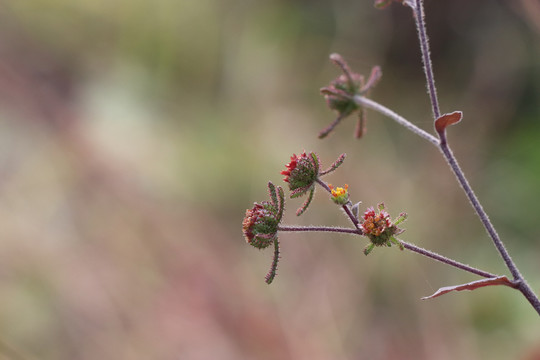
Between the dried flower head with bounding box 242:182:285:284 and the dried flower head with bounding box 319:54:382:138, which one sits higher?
the dried flower head with bounding box 319:54:382:138

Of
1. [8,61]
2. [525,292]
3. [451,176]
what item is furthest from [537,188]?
[8,61]

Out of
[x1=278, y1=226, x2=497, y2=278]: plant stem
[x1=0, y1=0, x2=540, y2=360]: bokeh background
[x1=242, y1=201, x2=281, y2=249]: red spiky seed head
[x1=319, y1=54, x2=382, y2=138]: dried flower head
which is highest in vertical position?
[x1=0, y1=0, x2=540, y2=360]: bokeh background

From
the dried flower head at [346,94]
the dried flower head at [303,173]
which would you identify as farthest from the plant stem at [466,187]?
the dried flower head at [303,173]

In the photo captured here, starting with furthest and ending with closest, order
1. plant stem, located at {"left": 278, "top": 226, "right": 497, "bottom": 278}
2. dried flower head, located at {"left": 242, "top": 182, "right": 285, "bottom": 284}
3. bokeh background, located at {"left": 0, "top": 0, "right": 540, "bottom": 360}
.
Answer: bokeh background, located at {"left": 0, "top": 0, "right": 540, "bottom": 360} → dried flower head, located at {"left": 242, "top": 182, "right": 285, "bottom": 284} → plant stem, located at {"left": 278, "top": 226, "right": 497, "bottom": 278}

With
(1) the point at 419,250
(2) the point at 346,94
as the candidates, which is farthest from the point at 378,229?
(2) the point at 346,94

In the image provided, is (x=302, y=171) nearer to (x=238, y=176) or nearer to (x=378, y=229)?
(x=378, y=229)

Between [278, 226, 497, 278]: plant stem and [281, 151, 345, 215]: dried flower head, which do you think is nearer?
[278, 226, 497, 278]: plant stem

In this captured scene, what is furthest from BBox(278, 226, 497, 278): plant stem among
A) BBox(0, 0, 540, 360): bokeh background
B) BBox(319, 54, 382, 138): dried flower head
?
BBox(0, 0, 540, 360): bokeh background

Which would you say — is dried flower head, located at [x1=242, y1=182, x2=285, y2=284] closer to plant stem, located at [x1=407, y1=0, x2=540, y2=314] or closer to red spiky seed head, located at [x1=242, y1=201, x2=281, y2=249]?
red spiky seed head, located at [x1=242, y1=201, x2=281, y2=249]

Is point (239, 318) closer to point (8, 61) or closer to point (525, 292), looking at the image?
point (525, 292)
